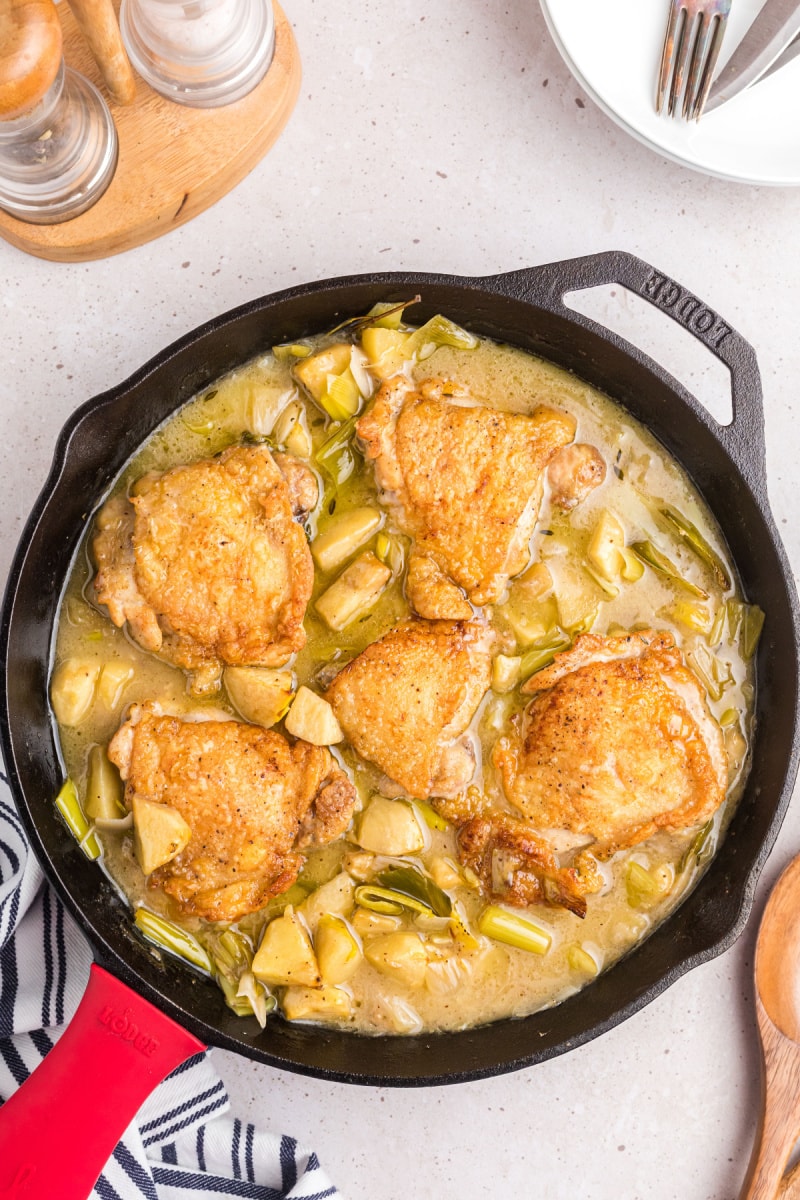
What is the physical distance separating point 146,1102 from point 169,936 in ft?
1.70

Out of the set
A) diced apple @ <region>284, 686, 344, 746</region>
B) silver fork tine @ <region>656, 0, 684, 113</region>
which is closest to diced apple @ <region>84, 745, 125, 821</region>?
diced apple @ <region>284, 686, 344, 746</region>

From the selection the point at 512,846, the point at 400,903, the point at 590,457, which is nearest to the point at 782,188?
the point at 590,457

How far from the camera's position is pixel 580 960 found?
107 inches

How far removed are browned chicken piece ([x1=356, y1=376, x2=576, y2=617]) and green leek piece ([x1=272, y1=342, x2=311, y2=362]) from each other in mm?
261

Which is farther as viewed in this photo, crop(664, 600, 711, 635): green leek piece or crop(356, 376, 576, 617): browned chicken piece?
crop(664, 600, 711, 635): green leek piece

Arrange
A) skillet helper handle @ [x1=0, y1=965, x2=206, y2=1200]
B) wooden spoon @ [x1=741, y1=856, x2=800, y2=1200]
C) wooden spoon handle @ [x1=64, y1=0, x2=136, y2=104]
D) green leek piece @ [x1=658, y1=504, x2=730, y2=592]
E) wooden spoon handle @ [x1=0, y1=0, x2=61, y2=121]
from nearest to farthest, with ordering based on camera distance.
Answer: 1. wooden spoon handle @ [x1=0, y1=0, x2=61, y2=121]
2. skillet helper handle @ [x1=0, y1=965, x2=206, y2=1200]
3. wooden spoon handle @ [x1=64, y1=0, x2=136, y2=104]
4. green leek piece @ [x1=658, y1=504, x2=730, y2=592]
5. wooden spoon @ [x1=741, y1=856, x2=800, y2=1200]

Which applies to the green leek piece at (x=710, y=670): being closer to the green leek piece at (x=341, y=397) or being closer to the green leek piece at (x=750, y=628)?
the green leek piece at (x=750, y=628)

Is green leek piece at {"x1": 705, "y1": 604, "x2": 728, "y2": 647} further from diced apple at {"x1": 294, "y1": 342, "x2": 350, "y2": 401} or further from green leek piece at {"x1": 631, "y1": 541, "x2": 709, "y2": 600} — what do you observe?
diced apple at {"x1": 294, "y1": 342, "x2": 350, "y2": 401}

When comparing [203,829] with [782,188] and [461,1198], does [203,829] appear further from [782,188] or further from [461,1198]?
[782,188]

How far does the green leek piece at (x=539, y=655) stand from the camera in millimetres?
2703

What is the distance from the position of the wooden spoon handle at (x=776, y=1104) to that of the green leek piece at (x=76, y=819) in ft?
6.35

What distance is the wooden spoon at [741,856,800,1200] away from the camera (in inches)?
112

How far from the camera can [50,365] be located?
2.85 meters

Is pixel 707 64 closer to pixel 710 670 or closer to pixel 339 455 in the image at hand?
pixel 339 455
